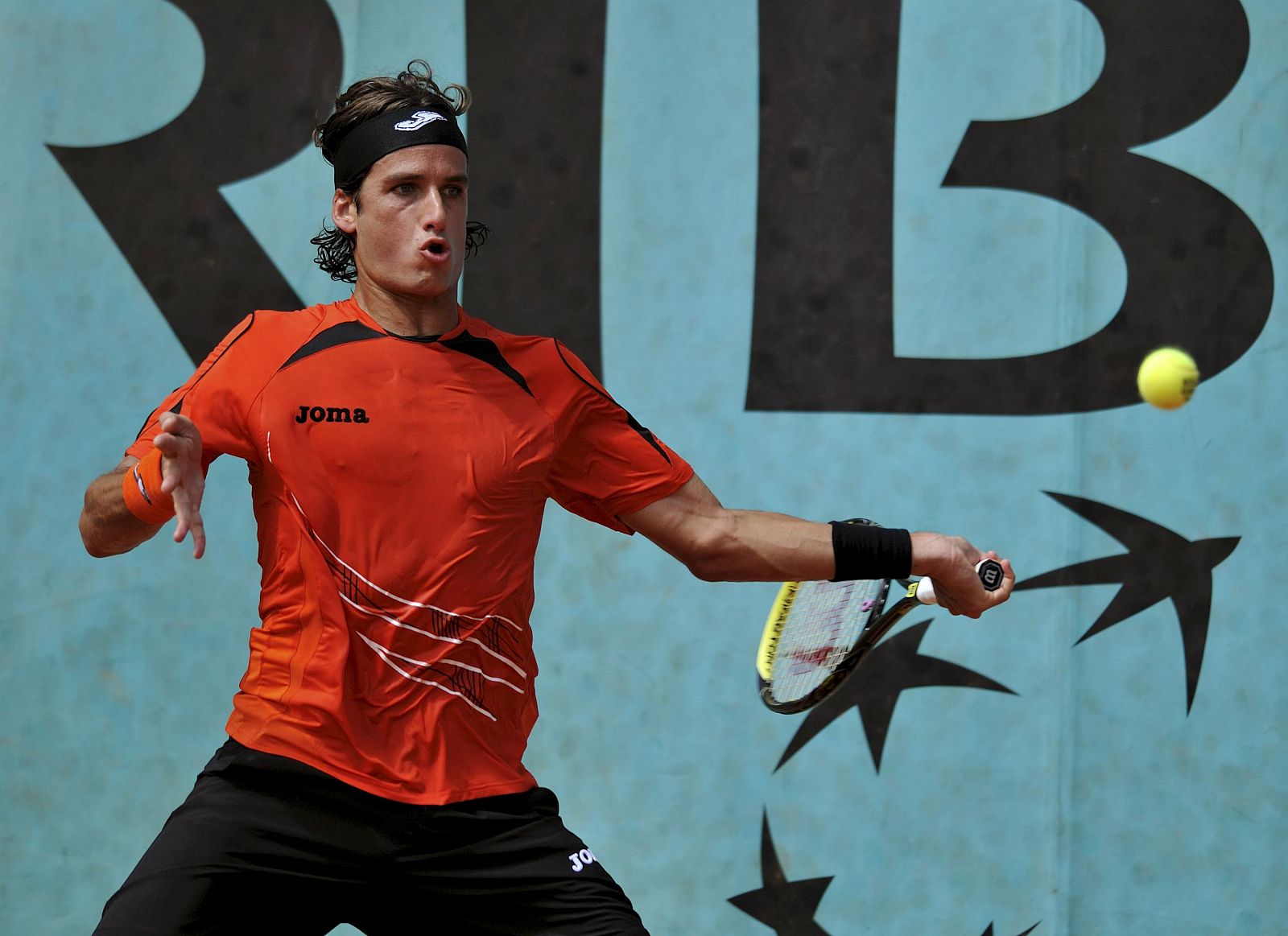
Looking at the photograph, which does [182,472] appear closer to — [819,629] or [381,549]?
[381,549]

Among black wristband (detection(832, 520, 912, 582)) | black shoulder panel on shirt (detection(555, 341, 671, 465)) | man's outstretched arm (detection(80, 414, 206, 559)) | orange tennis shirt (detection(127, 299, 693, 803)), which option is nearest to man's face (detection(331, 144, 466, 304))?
orange tennis shirt (detection(127, 299, 693, 803))

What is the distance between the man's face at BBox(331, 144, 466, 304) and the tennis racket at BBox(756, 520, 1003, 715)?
3.13ft

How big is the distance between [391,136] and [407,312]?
35 centimetres

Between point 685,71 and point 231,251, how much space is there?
140 centimetres

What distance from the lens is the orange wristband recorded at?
236 cm

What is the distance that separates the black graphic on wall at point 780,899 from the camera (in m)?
3.90

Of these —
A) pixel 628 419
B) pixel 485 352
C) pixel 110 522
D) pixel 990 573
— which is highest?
pixel 485 352

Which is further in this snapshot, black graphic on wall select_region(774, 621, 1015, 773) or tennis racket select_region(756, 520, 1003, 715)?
black graphic on wall select_region(774, 621, 1015, 773)

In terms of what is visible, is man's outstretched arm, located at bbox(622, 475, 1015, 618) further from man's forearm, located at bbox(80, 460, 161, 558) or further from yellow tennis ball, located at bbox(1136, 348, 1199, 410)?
man's forearm, located at bbox(80, 460, 161, 558)

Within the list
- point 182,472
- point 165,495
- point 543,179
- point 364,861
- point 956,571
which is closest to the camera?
point 182,472

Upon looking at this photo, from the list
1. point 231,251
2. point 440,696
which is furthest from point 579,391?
point 231,251

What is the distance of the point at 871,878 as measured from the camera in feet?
12.7

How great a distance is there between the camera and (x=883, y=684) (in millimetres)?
3936

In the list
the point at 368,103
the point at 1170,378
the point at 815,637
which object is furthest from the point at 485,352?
the point at 1170,378
